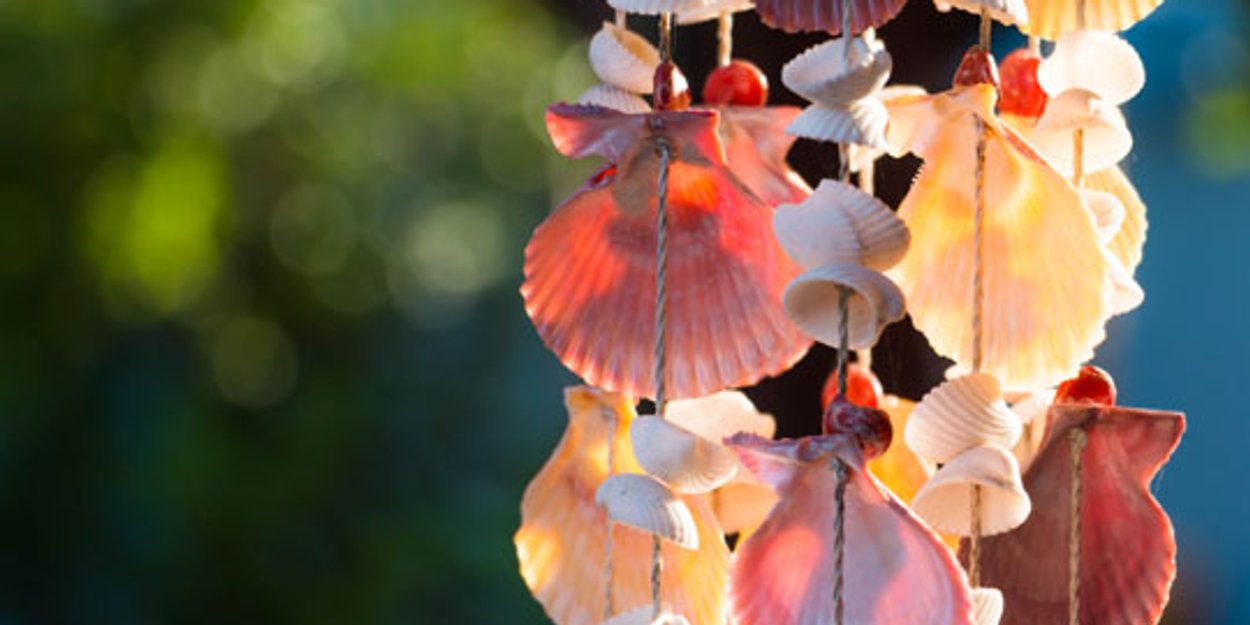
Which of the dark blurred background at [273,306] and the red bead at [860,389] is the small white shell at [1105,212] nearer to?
the red bead at [860,389]

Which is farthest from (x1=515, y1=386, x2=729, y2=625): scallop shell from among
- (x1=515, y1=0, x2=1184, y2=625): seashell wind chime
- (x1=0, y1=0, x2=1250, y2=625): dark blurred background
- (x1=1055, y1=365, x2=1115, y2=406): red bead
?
(x1=0, y1=0, x2=1250, y2=625): dark blurred background

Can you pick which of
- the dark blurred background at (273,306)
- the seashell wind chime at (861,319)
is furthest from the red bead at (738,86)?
the dark blurred background at (273,306)

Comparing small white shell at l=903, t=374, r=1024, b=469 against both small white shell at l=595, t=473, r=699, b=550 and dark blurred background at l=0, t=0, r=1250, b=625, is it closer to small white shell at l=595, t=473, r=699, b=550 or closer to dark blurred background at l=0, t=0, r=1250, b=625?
small white shell at l=595, t=473, r=699, b=550

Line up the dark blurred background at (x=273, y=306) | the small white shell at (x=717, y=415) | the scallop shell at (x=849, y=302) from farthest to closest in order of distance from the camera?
the dark blurred background at (x=273, y=306) < the small white shell at (x=717, y=415) < the scallop shell at (x=849, y=302)

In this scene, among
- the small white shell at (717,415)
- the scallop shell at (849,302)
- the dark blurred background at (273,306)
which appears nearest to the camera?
the scallop shell at (849,302)

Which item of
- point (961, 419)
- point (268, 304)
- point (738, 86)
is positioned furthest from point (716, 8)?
point (268, 304)
